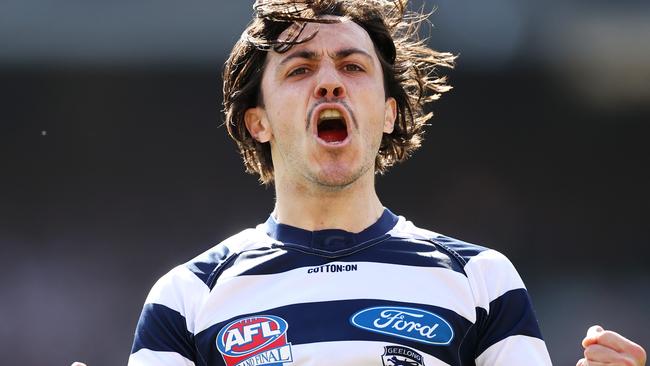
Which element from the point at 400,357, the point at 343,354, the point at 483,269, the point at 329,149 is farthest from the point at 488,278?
the point at 329,149

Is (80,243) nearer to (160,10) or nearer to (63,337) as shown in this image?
(63,337)

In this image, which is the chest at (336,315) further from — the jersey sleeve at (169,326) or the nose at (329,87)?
the nose at (329,87)

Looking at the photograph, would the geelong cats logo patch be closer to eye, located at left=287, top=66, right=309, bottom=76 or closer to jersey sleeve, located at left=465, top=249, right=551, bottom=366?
jersey sleeve, located at left=465, top=249, right=551, bottom=366

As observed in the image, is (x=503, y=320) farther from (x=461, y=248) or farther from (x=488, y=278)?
(x=461, y=248)

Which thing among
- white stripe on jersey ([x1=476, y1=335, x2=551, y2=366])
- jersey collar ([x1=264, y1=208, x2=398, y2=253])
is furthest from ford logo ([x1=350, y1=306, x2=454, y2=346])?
jersey collar ([x1=264, y1=208, x2=398, y2=253])

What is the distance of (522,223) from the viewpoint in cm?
607

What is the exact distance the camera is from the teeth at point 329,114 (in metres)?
2.55

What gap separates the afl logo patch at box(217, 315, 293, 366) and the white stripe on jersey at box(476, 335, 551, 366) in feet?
1.57

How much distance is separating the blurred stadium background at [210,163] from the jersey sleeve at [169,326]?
11.1ft

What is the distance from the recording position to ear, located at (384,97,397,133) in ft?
9.55

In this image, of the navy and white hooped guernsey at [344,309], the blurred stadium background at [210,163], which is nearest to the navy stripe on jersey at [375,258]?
the navy and white hooped guernsey at [344,309]

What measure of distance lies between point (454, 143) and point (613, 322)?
1.43m

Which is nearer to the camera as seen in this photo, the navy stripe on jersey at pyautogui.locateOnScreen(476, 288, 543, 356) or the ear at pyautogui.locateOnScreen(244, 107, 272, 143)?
the navy stripe on jersey at pyautogui.locateOnScreen(476, 288, 543, 356)

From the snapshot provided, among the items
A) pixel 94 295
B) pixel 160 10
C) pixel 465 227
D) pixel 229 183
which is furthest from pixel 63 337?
pixel 465 227
